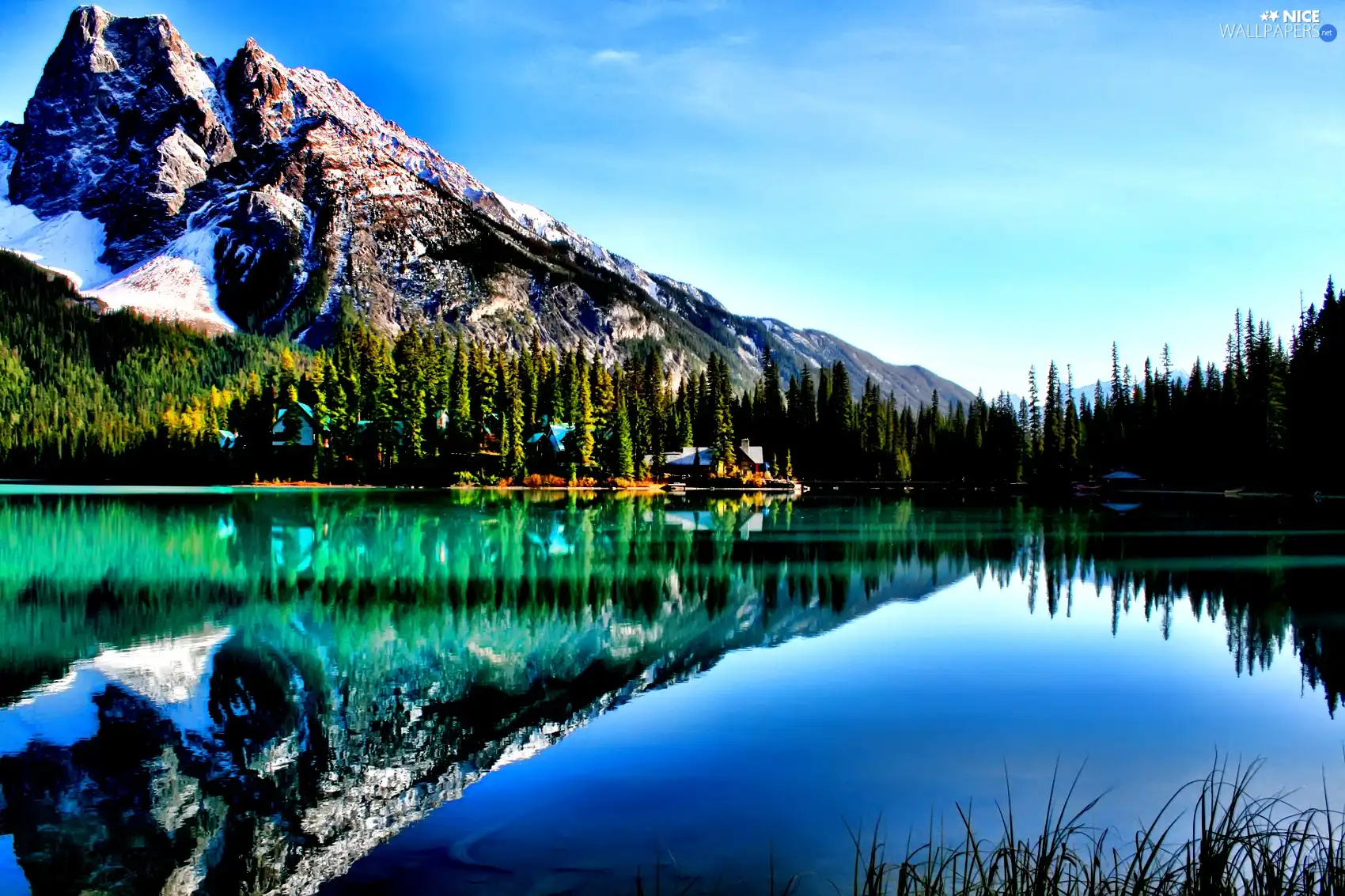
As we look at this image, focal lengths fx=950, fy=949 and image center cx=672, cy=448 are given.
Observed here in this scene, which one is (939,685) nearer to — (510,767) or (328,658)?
(510,767)

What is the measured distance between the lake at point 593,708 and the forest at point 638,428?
64942 mm

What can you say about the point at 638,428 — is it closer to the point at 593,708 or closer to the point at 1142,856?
the point at 593,708

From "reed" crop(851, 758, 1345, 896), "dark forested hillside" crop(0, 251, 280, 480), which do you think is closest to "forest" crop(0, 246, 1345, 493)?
"dark forested hillside" crop(0, 251, 280, 480)

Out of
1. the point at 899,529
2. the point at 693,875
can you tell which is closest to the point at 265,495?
the point at 899,529

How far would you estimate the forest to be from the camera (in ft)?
315

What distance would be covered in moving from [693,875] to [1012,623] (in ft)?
57.1

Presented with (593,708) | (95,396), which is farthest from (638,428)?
(95,396)

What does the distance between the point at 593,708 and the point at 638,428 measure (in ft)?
313

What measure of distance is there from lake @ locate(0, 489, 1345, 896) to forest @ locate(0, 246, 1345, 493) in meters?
64.9

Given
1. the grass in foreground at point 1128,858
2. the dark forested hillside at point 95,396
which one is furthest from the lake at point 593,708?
the dark forested hillside at point 95,396

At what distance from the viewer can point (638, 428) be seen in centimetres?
11062

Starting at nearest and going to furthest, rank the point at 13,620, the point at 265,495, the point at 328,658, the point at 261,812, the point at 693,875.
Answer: the point at 693,875 → the point at 261,812 → the point at 328,658 → the point at 13,620 → the point at 265,495

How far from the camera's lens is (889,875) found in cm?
940

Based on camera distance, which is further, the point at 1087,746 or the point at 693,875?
the point at 1087,746
